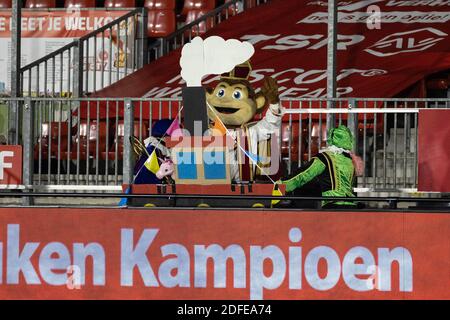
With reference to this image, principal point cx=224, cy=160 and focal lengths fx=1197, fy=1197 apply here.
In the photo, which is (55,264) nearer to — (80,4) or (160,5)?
(160,5)

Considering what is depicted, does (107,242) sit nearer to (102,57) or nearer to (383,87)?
(383,87)

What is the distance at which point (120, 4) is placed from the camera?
2216 centimetres

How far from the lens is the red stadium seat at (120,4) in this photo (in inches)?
867

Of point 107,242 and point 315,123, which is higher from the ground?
point 315,123

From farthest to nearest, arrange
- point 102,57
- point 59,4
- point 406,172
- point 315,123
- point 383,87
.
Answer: point 59,4 → point 102,57 → point 383,87 → point 315,123 → point 406,172

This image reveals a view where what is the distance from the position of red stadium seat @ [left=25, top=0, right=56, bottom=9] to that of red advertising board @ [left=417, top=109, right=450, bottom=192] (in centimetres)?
1175

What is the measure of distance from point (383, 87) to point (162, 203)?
205 inches

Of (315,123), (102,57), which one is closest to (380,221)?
(315,123)

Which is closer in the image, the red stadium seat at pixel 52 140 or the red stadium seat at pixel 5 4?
the red stadium seat at pixel 52 140

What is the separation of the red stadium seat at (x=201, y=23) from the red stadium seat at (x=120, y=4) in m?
1.20

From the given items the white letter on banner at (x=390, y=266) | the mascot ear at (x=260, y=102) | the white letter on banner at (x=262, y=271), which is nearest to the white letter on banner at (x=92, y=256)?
the white letter on banner at (x=262, y=271)

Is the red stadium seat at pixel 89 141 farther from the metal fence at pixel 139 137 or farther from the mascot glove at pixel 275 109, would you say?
the mascot glove at pixel 275 109

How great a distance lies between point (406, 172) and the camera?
1346cm

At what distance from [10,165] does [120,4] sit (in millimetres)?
9507
